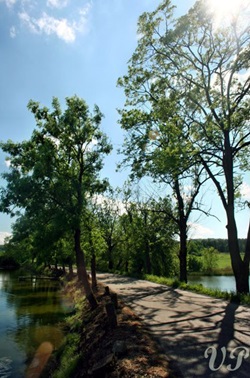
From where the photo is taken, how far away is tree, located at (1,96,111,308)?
53.6 feet

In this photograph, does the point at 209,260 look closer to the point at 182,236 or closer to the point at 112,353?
the point at 182,236

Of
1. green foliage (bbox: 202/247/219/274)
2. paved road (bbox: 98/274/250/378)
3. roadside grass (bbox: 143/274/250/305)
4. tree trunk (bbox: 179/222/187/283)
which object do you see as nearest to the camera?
paved road (bbox: 98/274/250/378)

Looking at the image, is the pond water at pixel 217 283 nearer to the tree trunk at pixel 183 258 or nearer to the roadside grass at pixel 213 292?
the tree trunk at pixel 183 258

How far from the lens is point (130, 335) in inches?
344

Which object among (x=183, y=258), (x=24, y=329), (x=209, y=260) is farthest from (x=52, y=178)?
(x=209, y=260)

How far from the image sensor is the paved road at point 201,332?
20.5 ft

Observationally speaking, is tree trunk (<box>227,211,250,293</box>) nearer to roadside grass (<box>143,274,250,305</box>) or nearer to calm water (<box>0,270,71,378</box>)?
roadside grass (<box>143,274,250,305</box>)

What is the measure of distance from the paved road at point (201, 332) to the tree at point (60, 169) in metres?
4.82

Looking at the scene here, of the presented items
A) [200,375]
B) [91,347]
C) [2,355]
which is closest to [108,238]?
[2,355]

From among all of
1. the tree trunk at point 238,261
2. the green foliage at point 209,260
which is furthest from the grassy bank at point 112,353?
the green foliage at point 209,260

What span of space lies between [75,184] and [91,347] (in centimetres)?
974

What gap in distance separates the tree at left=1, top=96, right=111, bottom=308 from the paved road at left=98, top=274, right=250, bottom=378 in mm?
4825

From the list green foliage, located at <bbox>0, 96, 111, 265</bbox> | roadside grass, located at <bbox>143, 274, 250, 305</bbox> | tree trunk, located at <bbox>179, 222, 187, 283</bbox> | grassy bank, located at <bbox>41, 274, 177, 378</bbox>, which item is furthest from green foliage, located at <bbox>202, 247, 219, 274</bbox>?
grassy bank, located at <bbox>41, 274, 177, 378</bbox>

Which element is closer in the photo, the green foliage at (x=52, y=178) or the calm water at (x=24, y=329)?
the calm water at (x=24, y=329)
